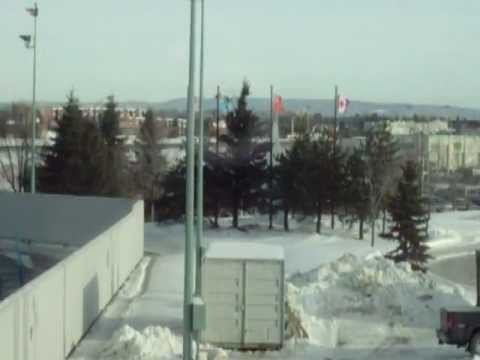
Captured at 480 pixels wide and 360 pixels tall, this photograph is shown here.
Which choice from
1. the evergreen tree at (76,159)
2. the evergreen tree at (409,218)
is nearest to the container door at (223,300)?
the evergreen tree at (409,218)

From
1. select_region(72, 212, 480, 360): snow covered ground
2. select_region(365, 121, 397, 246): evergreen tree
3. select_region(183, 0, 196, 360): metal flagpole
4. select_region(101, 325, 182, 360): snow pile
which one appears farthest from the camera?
select_region(365, 121, 397, 246): evergreen tree

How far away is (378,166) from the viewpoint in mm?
58844

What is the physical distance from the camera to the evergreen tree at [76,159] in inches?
2221

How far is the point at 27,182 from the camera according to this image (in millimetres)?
65938

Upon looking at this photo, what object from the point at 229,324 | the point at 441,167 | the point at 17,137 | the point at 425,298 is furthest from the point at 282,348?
the point at 441,167

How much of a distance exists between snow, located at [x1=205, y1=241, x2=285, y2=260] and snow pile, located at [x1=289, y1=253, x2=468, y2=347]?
161 centimetres

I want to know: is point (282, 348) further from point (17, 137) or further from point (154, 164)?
point (17, 137)

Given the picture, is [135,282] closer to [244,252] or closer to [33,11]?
[244,252]

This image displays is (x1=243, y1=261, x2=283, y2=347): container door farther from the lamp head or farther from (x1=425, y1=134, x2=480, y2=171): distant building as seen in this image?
(x1=425, y1=134, x2=480, y2=171): distant building

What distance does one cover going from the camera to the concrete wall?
13.2 m

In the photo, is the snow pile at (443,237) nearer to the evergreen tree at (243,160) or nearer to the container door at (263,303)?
the evergreen tree at (243,160)

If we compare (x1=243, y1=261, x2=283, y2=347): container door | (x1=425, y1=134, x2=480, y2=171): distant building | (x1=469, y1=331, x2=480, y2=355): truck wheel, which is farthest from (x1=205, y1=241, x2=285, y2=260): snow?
(x1=425, y1=134, x2=480, y2=171): distant building

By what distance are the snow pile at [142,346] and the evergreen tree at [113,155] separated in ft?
129

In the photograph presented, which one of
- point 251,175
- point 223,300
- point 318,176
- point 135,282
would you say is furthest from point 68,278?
point 251,175
